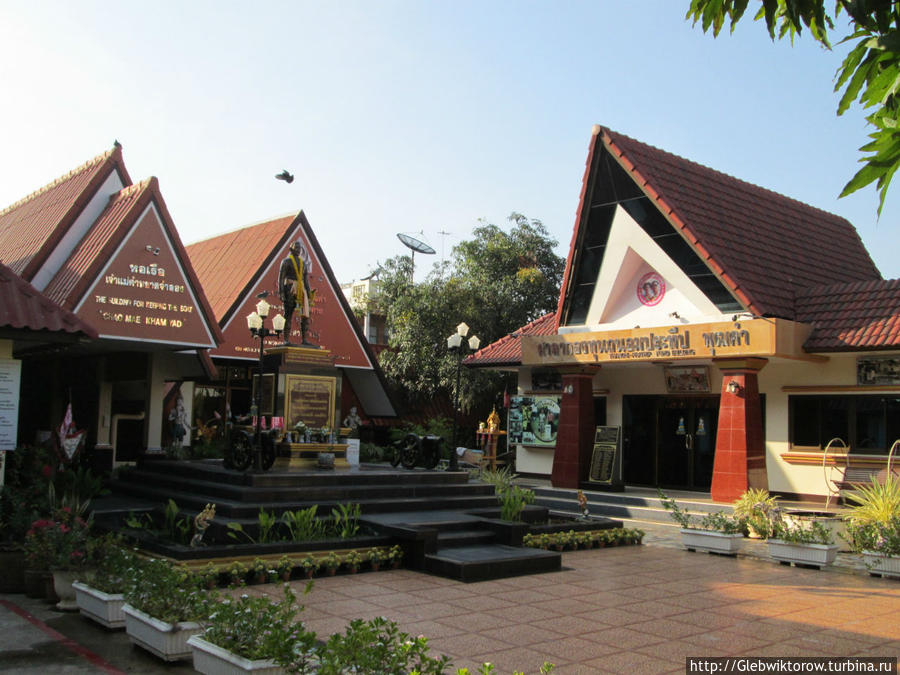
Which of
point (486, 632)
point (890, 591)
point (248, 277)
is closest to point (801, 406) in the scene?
point (890, 591)

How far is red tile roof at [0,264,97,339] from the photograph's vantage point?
9.91 meters

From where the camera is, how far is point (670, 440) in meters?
18.8

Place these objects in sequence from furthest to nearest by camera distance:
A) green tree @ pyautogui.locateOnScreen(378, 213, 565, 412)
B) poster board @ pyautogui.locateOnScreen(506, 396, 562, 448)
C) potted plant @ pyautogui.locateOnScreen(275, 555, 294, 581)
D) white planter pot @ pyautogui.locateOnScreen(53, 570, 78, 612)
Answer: green tree @ pyautogui.locateOnScreen(378, 213, 565, 412) < poster board @ pyautogui.locateOnScreen(506, 396, 562, 448) < potted plant @ pyautogui.locateOnScreen(275, 555, 294, 581) < white planter pot @ pyautogui.locateOnScreen(53, 570, 78, 612)

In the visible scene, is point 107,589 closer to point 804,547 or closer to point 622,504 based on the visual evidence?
point 804,547

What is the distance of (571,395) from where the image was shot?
60.8ft

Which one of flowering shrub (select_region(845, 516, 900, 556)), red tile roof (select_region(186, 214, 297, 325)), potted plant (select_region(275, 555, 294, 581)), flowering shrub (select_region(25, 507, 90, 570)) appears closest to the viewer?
flowering shrub (select_region(25, 507, 90, 570))

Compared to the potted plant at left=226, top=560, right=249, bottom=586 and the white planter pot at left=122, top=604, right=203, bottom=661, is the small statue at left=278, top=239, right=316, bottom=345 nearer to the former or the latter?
the potted plant at left=226, top=560, right=249, bottom=586

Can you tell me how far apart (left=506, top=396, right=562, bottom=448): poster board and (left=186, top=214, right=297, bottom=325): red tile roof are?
27.5 ft

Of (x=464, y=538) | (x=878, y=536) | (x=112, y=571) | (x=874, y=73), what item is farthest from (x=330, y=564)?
(x=874, y=73)

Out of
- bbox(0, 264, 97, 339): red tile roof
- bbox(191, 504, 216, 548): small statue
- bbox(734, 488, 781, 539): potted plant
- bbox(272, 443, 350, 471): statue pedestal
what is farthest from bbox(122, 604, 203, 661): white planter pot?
bbox(734, 488, 781, 539): potted plant

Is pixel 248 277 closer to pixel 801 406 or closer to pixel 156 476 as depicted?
pixel 156 476

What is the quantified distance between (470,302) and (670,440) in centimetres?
1012

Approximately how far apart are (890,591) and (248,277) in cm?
1831

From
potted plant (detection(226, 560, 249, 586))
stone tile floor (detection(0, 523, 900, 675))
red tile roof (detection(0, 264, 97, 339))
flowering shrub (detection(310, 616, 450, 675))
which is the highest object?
red tile roof (detection(0, 264, 97, 339))
